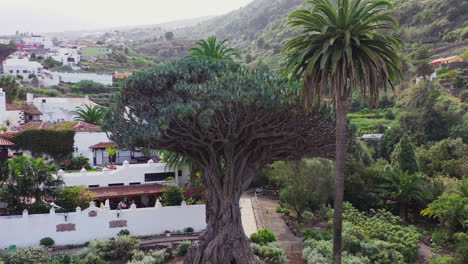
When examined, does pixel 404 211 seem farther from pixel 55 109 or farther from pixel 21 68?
pixel 21 68

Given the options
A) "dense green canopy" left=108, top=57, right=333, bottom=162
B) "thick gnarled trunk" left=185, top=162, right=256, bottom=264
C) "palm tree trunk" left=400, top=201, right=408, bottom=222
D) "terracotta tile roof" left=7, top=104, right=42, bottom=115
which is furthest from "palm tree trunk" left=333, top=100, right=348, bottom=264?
"terracotta tile roof" left=7, top=104, right=42, bottom=115

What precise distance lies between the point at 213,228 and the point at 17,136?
1030 inches

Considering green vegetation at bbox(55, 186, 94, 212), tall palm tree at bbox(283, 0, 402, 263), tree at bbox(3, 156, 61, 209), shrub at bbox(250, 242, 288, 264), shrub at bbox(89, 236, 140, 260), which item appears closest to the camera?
tall palm tree at bbox(283, 0, 402, 263)

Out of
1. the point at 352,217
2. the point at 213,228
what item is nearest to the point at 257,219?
the point at 352,217

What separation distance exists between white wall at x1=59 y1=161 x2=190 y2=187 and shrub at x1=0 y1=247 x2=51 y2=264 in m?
8.42

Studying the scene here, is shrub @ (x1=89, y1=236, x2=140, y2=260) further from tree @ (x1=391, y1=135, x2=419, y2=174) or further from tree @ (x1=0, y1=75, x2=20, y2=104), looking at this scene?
tree @ (x1=0, y1=75, x2=20, y2=104)

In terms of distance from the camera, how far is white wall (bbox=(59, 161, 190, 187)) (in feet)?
101

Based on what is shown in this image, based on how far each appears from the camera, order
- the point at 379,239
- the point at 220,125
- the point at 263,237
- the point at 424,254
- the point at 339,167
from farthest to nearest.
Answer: the point at 424,254 → the point at 379,239 → the point at 263,237 → the point at 220,125 → the point at 339,167

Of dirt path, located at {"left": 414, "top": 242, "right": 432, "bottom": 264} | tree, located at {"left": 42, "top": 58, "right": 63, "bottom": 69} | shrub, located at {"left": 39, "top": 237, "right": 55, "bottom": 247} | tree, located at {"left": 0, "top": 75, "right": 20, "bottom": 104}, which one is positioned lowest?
dirt path, located at {"left": 414, "top": 242, "right": 432, "bottom": 264}

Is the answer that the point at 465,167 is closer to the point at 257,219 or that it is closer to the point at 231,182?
the point at 257,219

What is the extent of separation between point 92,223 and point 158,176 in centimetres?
883

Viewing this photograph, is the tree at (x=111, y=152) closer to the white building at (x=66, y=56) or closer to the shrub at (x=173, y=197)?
the shrub at (x=173, y=197)

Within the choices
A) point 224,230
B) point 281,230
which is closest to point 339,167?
point 224,230

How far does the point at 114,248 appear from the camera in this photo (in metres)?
23.1
